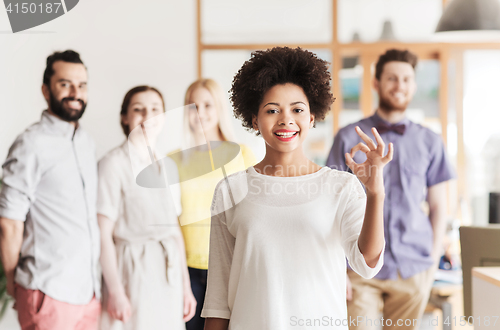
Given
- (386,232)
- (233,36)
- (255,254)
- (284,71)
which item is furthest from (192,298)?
(233,36)

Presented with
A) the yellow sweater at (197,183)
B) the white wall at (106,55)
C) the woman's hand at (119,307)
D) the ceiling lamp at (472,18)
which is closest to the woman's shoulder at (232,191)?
the yellow sweater at (197,183)

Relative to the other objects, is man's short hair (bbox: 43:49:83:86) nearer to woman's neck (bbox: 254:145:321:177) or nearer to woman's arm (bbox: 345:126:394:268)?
woman's neck (bbox: 254:145:321:177)

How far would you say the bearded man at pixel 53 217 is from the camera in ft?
6.55

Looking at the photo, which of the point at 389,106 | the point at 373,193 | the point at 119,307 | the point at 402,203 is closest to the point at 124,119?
the point at 119,307

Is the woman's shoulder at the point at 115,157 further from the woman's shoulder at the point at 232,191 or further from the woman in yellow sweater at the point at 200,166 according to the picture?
the woman's shoulder at the point at 232,191

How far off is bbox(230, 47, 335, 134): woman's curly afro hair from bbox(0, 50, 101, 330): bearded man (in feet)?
4.05

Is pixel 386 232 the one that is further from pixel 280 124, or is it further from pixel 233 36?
pixel 233 36

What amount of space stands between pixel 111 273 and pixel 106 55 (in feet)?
4.78

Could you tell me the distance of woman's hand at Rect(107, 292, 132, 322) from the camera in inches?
86.0

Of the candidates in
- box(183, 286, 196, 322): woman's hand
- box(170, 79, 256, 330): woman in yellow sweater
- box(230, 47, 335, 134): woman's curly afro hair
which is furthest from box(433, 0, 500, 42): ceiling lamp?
box(183, 286, 196, 322): woman's hand

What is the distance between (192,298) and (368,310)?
789 millimetres

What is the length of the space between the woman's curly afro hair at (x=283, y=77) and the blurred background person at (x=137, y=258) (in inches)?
44.5

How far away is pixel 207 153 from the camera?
1594 millimetres

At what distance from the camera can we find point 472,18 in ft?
Result: 7.02
